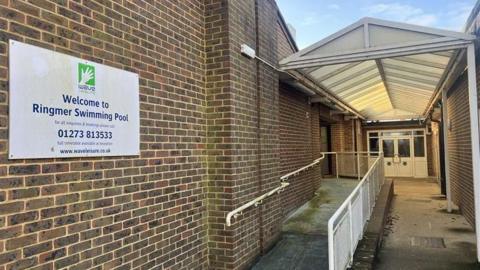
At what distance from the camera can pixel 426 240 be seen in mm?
6688

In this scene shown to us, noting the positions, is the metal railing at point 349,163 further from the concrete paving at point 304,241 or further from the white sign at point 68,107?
the white sign at point 68,107

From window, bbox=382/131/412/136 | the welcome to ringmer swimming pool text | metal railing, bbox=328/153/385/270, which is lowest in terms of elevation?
metal railing, bbox=328/153/385/270

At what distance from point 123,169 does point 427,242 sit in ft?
18.8

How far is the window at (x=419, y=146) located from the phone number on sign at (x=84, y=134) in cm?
1976

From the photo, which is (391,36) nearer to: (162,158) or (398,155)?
(162,158)

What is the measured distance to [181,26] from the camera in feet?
13.2

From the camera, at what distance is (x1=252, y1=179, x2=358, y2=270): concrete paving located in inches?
188

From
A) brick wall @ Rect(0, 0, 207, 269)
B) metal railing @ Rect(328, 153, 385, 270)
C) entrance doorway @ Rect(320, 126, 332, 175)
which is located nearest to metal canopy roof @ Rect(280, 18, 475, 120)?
metal railing @ Rect(328, 153, 385, 270)

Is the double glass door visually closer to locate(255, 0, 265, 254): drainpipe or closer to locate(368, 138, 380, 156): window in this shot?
locate(368, 138, 380, 156): window

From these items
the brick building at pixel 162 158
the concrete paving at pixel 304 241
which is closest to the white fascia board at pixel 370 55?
the brick building at pixel 162 158

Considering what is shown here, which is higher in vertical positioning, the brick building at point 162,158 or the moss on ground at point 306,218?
Answer: the brick building at point 162,158

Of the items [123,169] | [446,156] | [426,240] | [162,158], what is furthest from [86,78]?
[446,156]

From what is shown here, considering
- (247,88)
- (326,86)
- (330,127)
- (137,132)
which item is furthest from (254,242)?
(330,127)

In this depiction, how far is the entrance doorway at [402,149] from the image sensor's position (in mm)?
19609
